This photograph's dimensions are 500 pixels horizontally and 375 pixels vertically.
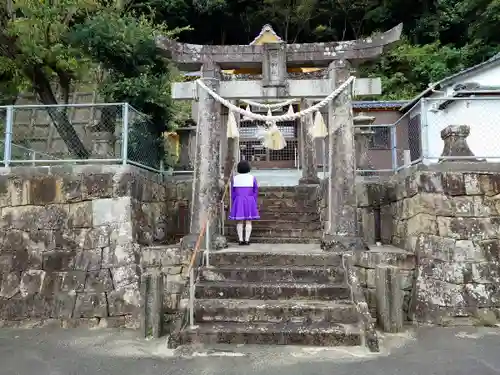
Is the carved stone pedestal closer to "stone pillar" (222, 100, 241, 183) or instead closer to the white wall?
"stone pillar" (222, 100, 241, 183)

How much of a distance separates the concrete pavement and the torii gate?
2358 mm

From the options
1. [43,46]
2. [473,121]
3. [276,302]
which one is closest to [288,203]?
[276,302]

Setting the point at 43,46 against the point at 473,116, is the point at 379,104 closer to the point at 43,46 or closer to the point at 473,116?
the point at 473,116

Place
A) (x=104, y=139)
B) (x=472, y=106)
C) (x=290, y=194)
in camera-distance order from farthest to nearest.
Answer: (x=472, y=106)
(x=290, y=194)
(x=104, y=139)

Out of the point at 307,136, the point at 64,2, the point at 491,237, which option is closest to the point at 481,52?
the point at 307,136

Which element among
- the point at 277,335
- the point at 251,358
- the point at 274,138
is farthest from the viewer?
the point at 274,138

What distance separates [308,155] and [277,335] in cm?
812

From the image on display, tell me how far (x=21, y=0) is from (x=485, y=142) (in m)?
13.3

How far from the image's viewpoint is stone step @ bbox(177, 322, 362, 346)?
524 centimetres

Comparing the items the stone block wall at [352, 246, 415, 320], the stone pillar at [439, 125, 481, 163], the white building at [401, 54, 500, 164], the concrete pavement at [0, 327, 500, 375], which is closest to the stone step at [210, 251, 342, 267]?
the stone block wall at [352, 246, 415, 320]

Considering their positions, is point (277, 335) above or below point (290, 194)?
below

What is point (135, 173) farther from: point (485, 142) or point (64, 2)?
point (485, 142)

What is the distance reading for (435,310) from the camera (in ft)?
21.6

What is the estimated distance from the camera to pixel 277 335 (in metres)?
5.30
